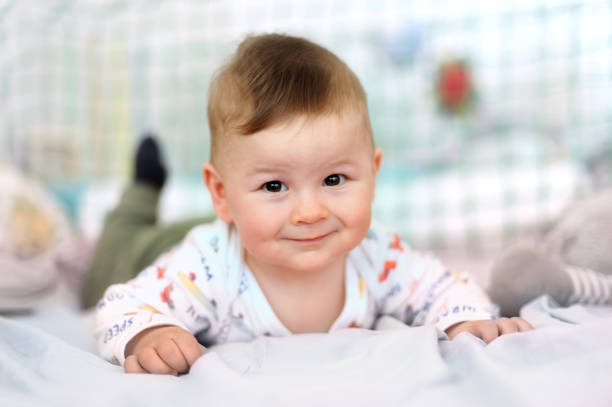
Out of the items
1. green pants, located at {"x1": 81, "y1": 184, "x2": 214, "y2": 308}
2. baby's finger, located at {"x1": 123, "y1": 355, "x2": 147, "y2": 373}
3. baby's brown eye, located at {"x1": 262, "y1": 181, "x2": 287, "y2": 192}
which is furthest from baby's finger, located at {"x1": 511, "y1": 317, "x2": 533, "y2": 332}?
green pants, located at {"x1": 81, "y1": 184, "x2": 214, "y2": 308}

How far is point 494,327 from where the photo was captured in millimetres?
824

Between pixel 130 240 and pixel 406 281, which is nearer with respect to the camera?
pixel 406 281

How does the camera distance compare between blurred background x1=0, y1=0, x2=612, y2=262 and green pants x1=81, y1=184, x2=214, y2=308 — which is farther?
blurred background x1=0, y1=0, x2=612, y2=262

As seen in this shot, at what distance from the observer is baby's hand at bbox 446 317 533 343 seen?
2.68 ft

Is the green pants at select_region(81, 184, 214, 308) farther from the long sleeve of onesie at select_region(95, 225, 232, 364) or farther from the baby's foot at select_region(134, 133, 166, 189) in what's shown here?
the long sleeve of onesie at select_region(95, 225, 232, 364)

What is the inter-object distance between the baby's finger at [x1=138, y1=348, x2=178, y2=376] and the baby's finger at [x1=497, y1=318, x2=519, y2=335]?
42cm

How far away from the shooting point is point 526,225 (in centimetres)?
174

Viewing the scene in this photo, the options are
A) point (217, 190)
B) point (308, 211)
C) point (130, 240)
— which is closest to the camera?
point (308, 211)

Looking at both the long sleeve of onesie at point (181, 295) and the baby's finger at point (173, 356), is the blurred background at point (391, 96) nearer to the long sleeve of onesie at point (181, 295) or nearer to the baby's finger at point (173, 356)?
the long sleeve of onesie at point (181, 295)

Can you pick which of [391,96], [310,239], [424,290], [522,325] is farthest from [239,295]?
[391,96]

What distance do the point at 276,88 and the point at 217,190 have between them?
0.20 metres

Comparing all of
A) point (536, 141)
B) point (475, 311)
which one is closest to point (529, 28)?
point (536, 141)

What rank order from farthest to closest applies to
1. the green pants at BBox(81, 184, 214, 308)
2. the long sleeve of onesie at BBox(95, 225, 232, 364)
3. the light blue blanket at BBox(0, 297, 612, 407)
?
the green pants at BBox(81, 184, 214, 308)
the long sleeve of onesie at BBox(95, 225, 232, 364)
the light blue blanket at BBox(0, 297, 612, 407)

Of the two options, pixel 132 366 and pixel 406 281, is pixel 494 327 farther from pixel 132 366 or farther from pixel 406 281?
pixel 132 366
